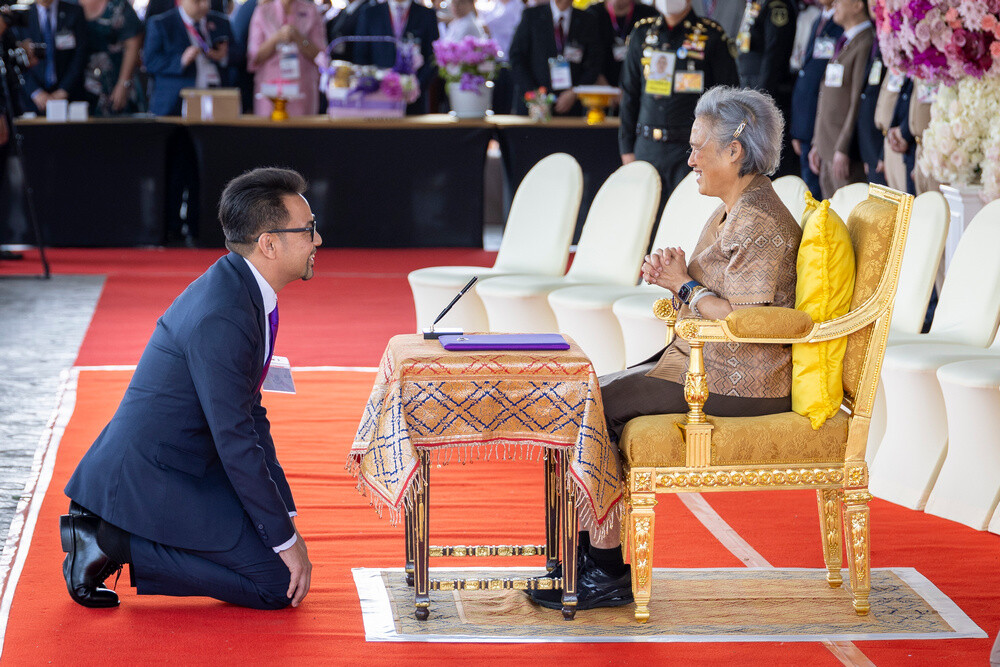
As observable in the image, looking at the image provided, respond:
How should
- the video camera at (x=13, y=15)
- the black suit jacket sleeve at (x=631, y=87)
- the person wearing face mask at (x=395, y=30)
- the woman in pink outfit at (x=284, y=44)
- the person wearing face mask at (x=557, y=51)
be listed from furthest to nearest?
the person wearing face mask at (x=395, y=30), the woman in pink outfit at (x=284, y=44), the person wearing face mask at (x=557, y=51), the video camera at (x=13, y=15), the black suit jacket sleeve at (x=631, y=87)

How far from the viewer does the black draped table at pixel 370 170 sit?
929 cm

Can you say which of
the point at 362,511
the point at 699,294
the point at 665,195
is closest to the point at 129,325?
the point at 665,195

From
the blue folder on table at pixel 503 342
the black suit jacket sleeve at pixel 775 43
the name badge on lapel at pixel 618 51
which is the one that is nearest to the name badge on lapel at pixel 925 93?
the black suit jacket sleeve at pixel 775 43

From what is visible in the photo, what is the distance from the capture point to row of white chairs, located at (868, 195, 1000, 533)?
12.1 ft

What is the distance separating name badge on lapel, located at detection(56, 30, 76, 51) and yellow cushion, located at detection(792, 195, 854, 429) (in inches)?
314

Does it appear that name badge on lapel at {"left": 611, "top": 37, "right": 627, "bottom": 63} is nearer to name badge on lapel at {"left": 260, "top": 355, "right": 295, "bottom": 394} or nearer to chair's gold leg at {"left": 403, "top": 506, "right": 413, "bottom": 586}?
name badge on lapel at {"left": 260, "top": 355, "right": 295, "bottom": 394}

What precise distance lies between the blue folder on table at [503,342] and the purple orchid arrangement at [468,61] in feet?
20.4

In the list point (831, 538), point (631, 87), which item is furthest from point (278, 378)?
point (631, 87)

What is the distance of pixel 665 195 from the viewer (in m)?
7.02

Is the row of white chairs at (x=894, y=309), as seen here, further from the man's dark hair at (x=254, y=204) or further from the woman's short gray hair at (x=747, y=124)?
the man's dark hair at (x=254, y=204)

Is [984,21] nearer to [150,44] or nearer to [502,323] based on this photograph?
[502,323]

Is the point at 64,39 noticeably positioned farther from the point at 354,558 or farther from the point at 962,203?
the point at 354,558

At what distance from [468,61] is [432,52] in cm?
133

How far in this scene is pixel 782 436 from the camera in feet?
9.94
